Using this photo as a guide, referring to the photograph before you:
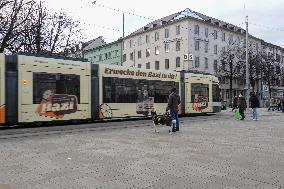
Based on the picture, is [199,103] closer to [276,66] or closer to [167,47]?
[167,47]

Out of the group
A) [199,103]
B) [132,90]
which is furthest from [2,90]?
[199,103]

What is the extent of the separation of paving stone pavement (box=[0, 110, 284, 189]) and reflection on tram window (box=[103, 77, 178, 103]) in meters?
7.79

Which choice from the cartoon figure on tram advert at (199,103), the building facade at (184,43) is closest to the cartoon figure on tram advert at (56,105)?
the cartoon figure on tram advert at (199,103)

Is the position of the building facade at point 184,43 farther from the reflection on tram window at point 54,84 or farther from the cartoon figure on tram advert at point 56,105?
the cartoon figure on tram advert at point 56,105

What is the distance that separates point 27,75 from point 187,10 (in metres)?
57.8

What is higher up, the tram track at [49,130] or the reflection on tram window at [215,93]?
the reflection on tram window at [215,93]

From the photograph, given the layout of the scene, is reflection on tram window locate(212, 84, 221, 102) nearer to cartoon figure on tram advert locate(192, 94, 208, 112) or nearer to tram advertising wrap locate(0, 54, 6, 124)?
cartoon figure on tram advert locate(192, 94, 208, 112)

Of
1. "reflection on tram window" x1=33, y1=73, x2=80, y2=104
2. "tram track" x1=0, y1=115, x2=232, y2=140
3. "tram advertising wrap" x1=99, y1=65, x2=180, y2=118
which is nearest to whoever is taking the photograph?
"tram track" x1=0, y1=115, x2=232, y2=140

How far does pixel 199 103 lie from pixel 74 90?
10.8m

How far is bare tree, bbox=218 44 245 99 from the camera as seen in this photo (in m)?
69.6

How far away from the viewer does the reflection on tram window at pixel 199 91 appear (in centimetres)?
2486

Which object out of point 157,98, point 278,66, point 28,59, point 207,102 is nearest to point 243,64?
point 278,66

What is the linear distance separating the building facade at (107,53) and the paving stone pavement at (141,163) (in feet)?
238

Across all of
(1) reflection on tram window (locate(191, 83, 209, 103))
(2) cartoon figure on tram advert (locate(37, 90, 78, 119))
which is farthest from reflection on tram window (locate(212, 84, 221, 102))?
(2) cartoon figure on tram advert (locate(37, 90, 78, 119))
